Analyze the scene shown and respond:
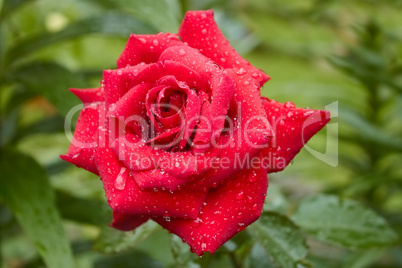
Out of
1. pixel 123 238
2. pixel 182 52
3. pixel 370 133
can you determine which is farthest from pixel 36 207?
pixel 370 133

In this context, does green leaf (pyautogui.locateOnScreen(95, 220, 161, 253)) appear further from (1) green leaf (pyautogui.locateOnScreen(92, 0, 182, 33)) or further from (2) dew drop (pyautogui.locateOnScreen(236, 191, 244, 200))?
(1) green leaf (pyautogui.locateOnScreen(92, 0, 182, 33))

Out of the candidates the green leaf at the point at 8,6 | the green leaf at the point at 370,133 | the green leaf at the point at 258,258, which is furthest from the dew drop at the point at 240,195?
the green leaf at the point at 370,133

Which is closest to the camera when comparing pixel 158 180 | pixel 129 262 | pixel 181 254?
pixel 158 180

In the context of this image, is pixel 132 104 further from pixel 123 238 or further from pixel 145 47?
pixel 123 238

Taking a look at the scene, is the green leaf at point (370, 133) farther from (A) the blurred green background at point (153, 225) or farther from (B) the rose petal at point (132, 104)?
(B) the rose petal at point (132, 104)

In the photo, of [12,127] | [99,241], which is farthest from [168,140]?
[12,127]

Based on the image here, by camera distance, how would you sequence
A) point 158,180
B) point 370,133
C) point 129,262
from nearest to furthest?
1. point 158,180
2. point 129,262
3. point 370,133
